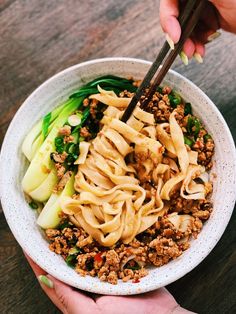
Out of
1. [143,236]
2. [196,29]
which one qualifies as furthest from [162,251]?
[196,29]

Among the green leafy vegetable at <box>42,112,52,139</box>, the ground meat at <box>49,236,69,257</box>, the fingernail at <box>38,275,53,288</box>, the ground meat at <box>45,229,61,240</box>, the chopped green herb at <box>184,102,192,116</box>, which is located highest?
the green leafy vegetable at <box>42,112,52,139</box>

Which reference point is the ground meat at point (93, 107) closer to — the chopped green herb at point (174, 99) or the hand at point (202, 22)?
the chopped green herb at point (174, 99)

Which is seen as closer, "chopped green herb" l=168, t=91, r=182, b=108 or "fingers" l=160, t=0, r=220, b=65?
"fingers" l=160, t=0, r=220, b=65

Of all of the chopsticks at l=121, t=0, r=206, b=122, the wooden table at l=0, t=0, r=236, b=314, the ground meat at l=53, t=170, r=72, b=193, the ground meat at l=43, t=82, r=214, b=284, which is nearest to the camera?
the chopsticks at l=121, t=0, r=206, b=122

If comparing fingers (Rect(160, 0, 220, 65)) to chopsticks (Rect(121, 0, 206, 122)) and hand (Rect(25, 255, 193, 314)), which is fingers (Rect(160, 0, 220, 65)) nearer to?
chopsticks (Rect(121, 0, 206, 122))

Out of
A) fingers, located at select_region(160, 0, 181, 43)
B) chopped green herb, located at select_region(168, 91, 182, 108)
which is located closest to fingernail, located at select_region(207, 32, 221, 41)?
fingers, located at select_region(160, 0, 181, 43)

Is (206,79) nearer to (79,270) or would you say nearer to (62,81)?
(62,81)

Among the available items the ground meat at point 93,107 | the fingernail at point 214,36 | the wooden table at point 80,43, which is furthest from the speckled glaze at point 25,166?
the wooden table at point 80,43
